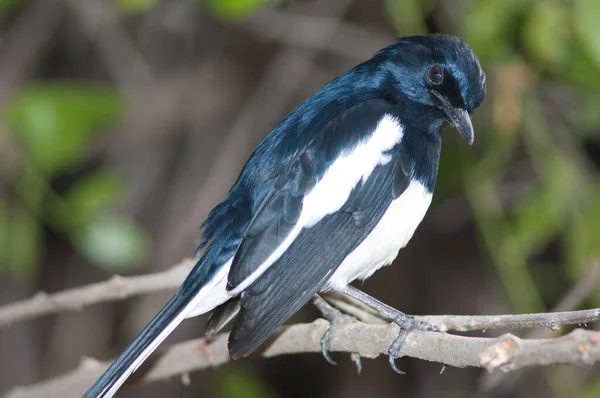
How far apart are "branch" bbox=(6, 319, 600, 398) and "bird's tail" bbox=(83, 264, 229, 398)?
5.8 inches

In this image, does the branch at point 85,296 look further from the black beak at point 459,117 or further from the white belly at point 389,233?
the black beak at point 459,117

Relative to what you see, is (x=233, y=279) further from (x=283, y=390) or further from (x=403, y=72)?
(x=283, y=390)

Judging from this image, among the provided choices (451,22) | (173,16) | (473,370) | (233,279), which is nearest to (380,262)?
(233,279)

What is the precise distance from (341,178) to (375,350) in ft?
1.53

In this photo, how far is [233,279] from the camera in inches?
82.4

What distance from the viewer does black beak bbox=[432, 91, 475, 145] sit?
2.40 m

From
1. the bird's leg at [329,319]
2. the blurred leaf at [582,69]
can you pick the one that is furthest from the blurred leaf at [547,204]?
the bird's leg at [329,319]

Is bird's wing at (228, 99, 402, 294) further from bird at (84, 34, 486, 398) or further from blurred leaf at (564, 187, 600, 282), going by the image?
blurred leaf at (564, 187, 600, 282)

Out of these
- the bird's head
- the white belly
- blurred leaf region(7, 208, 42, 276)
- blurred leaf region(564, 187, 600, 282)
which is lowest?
blurred leaf region(7, 208, 42, 276)

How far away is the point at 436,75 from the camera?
245 cm

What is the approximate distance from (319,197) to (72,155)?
128cm

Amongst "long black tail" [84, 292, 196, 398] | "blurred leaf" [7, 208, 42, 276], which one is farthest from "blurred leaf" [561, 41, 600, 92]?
"blurred leaf" [7, 208, 42, 276]

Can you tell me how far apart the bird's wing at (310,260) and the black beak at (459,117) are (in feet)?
0.67

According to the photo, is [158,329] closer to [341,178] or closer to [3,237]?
[341,178]
